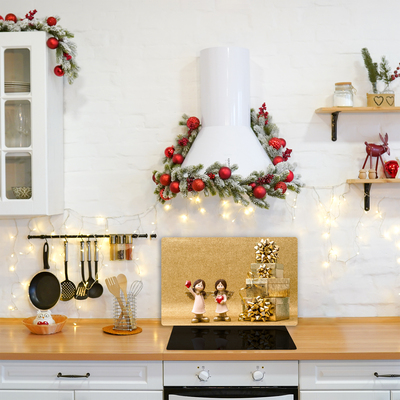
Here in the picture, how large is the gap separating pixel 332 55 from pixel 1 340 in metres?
2.16

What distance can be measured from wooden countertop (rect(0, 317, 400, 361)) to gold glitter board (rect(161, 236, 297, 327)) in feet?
0.52

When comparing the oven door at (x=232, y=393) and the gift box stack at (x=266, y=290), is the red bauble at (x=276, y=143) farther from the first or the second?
the oven door at (x=232, y=393)

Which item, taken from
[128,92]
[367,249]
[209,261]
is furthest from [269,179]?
[128,92]

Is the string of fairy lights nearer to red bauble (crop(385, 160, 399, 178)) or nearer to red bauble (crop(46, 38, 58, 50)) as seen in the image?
red bauble (crop(385, 160, 399, 178))

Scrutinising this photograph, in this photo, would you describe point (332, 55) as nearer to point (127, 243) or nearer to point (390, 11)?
point (390, 11)

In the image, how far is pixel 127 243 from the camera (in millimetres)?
2393

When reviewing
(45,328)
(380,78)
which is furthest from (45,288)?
(380,78)

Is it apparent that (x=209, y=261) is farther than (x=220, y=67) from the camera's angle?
Yes

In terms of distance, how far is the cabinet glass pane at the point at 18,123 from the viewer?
2.14 m

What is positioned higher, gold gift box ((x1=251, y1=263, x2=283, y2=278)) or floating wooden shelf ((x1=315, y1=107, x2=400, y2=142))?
floating wooden shelf ((x1=315, y1=107, x2=400, y2=142))

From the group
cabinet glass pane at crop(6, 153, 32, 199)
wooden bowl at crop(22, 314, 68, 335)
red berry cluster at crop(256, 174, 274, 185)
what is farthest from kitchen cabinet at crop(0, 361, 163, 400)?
red berry cluster at crop(256, 174, 274, 185)

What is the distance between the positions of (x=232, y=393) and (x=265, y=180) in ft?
3.05

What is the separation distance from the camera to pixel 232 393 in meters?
1.92

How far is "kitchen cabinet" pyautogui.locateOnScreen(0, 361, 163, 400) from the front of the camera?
1.95 meters
